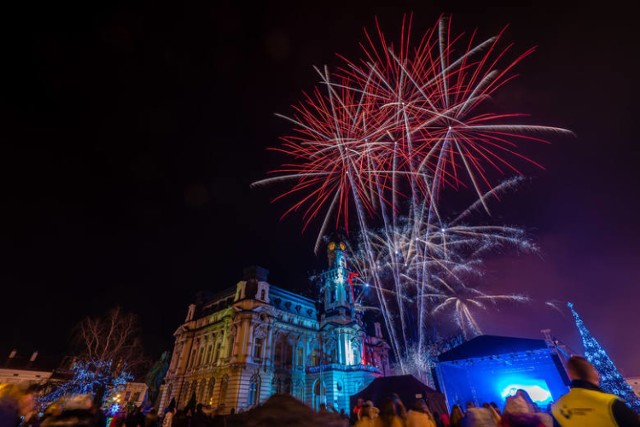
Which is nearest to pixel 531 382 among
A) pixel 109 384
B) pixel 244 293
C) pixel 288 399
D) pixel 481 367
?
pixel 481 367

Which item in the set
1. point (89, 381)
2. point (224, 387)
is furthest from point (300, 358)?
point (89, 381)

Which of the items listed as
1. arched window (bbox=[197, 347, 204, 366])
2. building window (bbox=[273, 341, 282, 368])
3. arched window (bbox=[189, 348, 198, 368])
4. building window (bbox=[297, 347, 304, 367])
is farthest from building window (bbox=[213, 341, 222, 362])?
building window (bbox=[297, 347, 304, 367])

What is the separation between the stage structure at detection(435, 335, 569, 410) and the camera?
17406 mm

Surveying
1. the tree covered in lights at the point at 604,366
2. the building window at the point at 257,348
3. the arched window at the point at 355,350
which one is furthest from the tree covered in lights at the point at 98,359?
the tree covered in lights at the point at 604,366

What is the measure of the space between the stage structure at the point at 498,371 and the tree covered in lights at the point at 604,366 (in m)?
8.51

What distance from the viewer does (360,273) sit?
147 ft

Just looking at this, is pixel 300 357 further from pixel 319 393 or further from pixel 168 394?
pixel 168 394

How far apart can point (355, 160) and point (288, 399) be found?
15.1m

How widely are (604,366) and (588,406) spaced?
35.8 meters

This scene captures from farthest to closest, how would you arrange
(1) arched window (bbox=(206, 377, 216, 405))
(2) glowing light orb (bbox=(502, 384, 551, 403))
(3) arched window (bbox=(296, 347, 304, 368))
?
(3) arched window (bbox=(296, 347, 304, 368))
(1) arched window (bbox=(206, 377, 216, 405))
(2) glowing light orb (bbox=(502, 384, 551, 403))

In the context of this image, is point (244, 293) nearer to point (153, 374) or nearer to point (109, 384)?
point (109, 384)

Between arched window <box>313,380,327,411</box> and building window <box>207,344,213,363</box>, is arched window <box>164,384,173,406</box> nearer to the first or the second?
building window <box>207,344,213,363</box>

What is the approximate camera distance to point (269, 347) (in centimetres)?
3412

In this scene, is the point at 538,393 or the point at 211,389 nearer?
the point at 538,393
